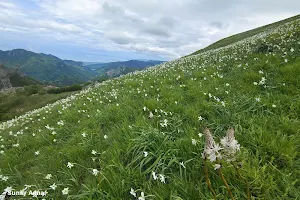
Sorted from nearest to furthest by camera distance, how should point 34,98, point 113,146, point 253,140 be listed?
point 253,140 < point 113,146 < point 34,98

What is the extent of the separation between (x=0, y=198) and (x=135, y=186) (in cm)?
286

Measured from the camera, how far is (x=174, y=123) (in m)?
6.95

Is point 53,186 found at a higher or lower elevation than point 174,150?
lower

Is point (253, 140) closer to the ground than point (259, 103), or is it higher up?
closer to the ground

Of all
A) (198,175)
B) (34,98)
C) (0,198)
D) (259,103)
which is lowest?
(34,98)

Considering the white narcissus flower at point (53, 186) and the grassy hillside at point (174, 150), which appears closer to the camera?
the grassy hillside at point (174, 150)

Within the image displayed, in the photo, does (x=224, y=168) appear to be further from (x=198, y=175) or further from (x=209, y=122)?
(x=209, y=122)

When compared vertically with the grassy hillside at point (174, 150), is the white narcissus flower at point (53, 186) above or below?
below

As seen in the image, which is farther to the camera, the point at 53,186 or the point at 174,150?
the point at 174,150

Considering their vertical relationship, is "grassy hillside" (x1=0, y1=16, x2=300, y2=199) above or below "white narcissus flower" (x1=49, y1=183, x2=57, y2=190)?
above

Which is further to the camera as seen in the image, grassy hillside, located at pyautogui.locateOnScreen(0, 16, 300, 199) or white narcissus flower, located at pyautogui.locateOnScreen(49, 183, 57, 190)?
white narcissus flower, located at pyautogui.locateOnScreen(49, 183, 57, 190)

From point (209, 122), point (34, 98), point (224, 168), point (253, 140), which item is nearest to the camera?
point (224, 168)

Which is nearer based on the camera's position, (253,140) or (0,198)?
(0,198)

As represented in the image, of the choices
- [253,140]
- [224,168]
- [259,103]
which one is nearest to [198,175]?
[224,168]
